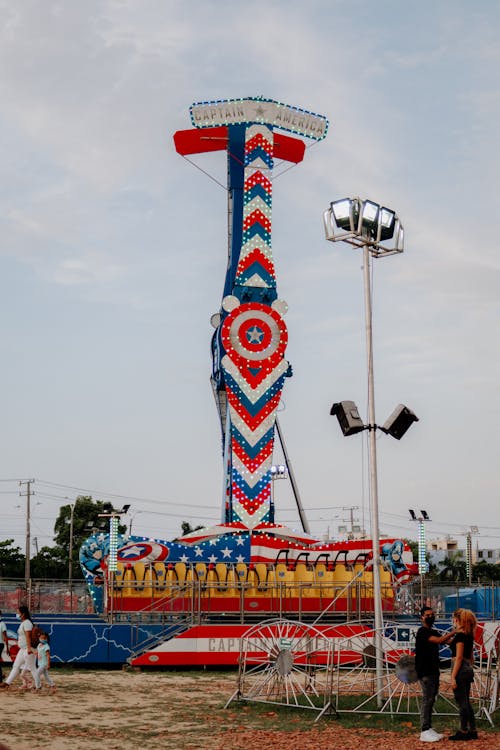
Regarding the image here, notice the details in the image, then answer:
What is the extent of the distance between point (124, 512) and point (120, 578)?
18.6 feet

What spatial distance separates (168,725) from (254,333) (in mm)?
21514

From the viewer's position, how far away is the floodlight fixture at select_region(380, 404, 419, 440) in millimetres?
18219

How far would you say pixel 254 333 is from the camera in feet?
119

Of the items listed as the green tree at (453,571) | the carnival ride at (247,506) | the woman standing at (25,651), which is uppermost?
Answer: the carnival ride at (247,506)

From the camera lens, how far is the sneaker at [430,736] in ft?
44.3

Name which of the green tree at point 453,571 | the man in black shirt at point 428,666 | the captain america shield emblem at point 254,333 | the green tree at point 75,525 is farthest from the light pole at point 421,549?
the green tree at point 453,571

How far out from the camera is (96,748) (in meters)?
13.7

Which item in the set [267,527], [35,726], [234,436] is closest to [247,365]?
[234,436]

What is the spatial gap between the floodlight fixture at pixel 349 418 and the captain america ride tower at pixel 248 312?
1641 centimetres

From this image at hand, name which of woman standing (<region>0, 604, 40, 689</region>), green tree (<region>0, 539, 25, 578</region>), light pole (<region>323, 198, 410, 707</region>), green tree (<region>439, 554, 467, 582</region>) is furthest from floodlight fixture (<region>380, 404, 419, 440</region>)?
green tree (<region>439, 554, 467, 582</region>)

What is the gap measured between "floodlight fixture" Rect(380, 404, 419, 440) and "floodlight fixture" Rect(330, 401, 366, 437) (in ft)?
1.57

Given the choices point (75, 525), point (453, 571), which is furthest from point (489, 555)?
point (75, 525)

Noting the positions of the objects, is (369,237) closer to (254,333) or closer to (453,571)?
(254,333)

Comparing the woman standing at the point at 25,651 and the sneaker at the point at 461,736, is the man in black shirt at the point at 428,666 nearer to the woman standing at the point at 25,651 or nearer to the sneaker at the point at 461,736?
the sneaker at the point at 461,736
